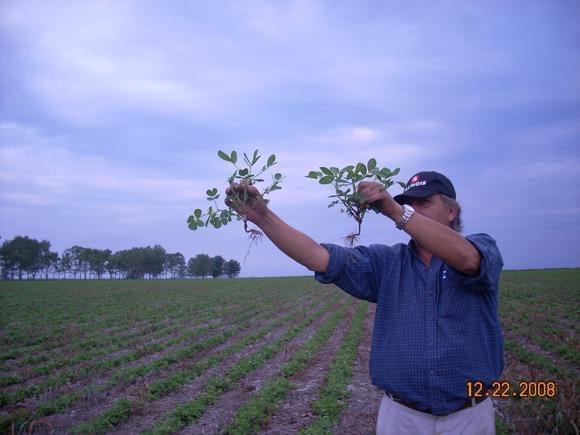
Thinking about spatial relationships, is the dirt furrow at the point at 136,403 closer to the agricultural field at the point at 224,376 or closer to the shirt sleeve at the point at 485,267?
the agricultural field at the point at 224,376

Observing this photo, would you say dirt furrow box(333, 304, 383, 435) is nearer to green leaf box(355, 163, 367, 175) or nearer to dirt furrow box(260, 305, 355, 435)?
dirt furrow box(260, 305, 355, 435)

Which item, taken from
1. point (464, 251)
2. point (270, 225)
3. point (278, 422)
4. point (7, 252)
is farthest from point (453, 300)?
point (7, 252)

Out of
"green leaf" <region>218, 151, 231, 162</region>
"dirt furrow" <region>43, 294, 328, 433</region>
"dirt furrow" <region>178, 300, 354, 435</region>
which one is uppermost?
"green leaf" <region>218, 151, 231, 162</region>

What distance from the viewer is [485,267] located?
2.03 m

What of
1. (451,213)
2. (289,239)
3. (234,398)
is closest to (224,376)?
(234,398)

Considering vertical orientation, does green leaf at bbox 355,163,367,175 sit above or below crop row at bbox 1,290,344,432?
above

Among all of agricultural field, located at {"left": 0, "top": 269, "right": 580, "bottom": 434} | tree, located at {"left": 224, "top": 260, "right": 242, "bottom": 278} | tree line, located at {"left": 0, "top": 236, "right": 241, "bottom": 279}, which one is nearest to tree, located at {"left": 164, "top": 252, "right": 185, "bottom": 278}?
tree line, located at {"left": 0, "top": 236, "right": 241, "bottom": 279}

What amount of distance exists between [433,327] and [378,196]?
2.81 ft

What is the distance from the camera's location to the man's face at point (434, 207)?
7.87 feet

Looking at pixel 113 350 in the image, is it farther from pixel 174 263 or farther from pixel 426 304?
pixel 174 263

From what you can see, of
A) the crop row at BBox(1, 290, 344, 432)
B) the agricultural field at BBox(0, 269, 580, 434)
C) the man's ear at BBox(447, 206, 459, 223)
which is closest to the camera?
the man's ear at BBox(447, 206, 459, 223)

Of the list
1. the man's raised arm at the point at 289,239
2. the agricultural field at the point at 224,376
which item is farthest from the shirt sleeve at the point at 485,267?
the agricultural field at the point at 224,376

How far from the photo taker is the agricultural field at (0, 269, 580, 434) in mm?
5930

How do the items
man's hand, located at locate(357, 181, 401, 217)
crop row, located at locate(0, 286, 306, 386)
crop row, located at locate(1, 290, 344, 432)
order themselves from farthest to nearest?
crop row, located at locate(0, 286, 306, 386) → crop row, located at locate(1, 290, 344, 432) → man's hand, located at locate(357, 181, 401, 217)
